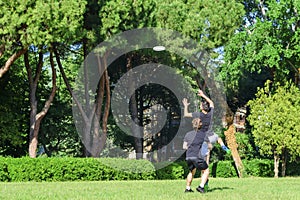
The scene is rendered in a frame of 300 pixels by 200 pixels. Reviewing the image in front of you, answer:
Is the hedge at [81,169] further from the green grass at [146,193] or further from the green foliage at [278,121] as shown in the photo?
the green grass at [146,193]

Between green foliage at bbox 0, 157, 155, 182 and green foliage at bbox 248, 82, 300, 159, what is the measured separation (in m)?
6.52

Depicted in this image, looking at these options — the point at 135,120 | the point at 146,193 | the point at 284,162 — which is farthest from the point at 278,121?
the point at 146,193

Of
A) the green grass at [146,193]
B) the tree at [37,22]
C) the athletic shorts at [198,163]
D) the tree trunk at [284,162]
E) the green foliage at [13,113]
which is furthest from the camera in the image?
the tree trunk at [284,162]

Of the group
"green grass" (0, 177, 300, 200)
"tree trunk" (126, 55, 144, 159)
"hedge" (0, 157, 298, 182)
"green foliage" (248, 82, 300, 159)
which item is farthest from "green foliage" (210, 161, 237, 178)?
"green grass" (0, 177, 300, 200)

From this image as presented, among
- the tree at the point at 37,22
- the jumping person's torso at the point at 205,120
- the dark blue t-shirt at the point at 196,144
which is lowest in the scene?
the dark blue t-shirt at the point at 196,144

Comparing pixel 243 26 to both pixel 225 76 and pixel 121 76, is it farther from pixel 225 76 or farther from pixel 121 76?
pixel 121 76

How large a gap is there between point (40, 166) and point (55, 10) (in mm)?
6069

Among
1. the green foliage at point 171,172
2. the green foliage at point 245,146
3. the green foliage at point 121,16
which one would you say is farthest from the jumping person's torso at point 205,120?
the green foliage at point 245,146

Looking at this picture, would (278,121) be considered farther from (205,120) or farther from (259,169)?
(205,120)

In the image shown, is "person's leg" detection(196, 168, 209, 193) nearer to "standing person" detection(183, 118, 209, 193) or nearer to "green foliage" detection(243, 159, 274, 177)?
"standing person" detection(183, 118, 209, 193)

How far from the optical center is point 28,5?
17.4 m

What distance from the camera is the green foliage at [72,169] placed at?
18.2 m

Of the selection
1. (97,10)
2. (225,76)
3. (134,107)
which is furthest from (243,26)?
(97,10)

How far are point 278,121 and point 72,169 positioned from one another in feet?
35.1
